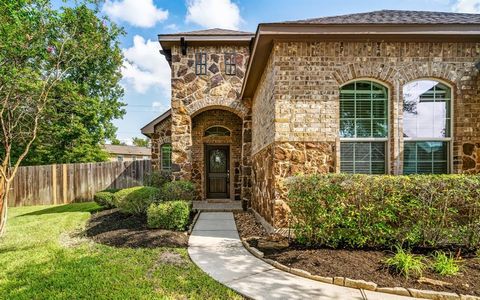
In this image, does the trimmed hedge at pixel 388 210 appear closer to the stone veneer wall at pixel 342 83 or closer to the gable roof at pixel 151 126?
the stone veneer wall at pixel 342 83

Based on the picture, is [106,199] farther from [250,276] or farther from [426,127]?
[426,127]

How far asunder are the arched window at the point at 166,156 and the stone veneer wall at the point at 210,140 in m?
1.17

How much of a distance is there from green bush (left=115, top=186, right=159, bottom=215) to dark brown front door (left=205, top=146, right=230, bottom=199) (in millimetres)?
3789

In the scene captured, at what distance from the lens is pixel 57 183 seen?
11742 millimetres

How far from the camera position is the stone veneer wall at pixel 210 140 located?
10570mm

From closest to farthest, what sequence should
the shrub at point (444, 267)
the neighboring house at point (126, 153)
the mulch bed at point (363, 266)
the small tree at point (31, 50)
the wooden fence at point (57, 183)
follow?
the mulch bed at point (363, 266) < the shrub at point (444, 267) < the small tree at point (31, 50) < the wooden fence at point (57, 183) < the neighboring house at point (126, 153)

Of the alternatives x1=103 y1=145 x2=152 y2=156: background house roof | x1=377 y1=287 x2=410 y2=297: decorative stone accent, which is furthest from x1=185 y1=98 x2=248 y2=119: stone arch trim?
x1=103 y1=145 x2=152 y2=156: background house roof

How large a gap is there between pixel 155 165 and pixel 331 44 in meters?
8.31

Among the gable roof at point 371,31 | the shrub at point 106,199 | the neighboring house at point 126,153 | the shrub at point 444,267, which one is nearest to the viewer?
the shrub at point 444,267

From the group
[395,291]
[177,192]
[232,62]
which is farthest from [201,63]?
[395,291]

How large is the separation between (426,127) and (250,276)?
4.94m

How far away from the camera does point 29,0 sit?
555cm

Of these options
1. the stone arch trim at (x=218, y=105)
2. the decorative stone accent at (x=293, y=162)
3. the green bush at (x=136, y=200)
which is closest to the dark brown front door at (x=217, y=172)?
the stone arch trim at (x=218, y=105)

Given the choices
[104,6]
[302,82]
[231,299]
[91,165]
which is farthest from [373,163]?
[91,165]
